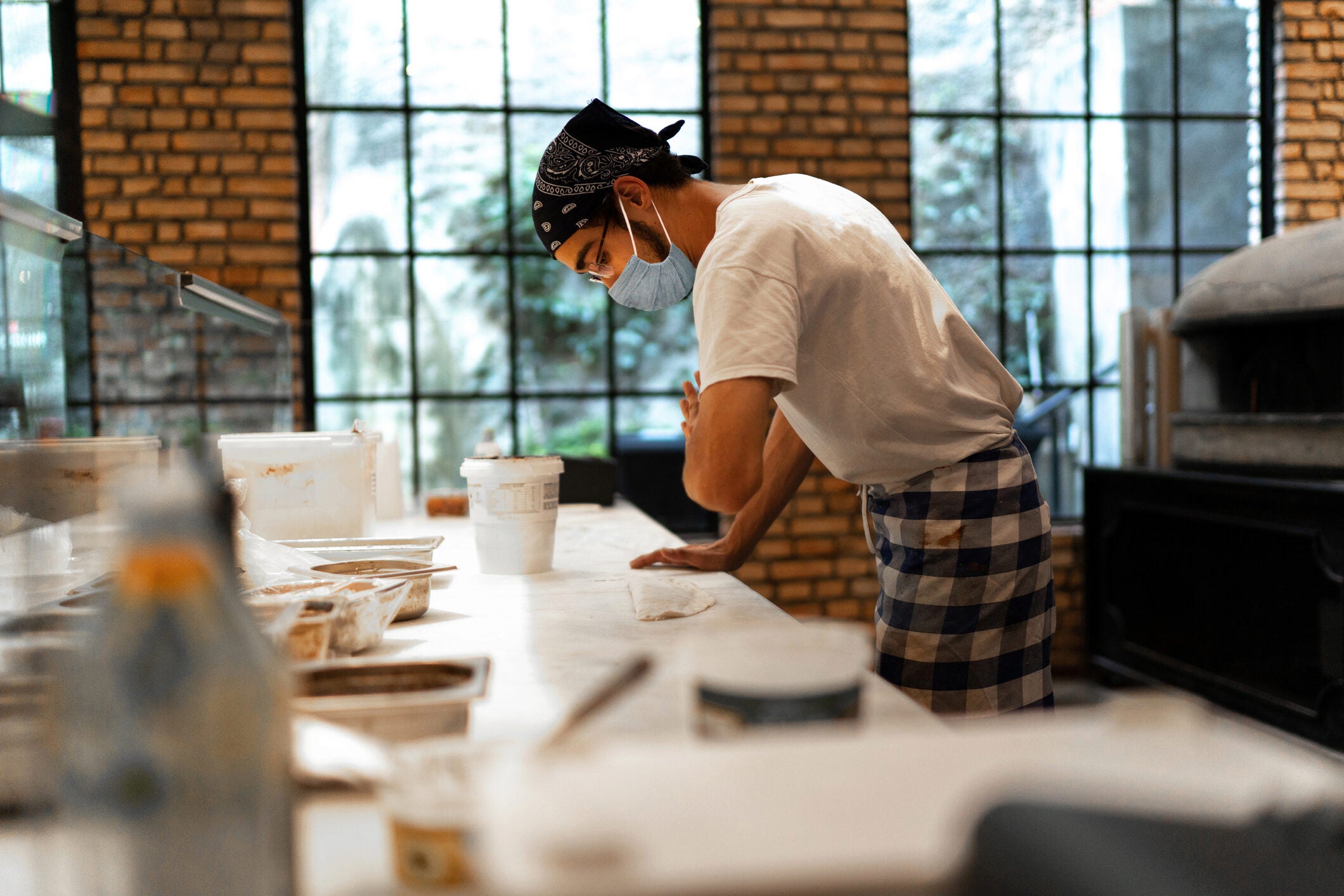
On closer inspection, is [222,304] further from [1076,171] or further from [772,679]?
[1076,171]

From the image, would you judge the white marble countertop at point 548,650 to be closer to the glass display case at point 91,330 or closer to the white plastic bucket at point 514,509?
the white plastic bucket at point 514,509

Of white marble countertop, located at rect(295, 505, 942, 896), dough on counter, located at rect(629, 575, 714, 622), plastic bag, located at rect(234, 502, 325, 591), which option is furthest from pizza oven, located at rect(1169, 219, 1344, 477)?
plastic bag, located at rect(234, 502, 325, 591)

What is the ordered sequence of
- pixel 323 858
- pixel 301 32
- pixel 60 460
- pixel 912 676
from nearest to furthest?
pixel 323 858
pixel 60 460
pixel 912 676
pixel 301 32

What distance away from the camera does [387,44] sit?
11.4 ft

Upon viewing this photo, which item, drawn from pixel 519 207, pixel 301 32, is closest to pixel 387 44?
pixel 301 32

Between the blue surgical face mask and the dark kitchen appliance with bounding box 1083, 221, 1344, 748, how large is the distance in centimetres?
203

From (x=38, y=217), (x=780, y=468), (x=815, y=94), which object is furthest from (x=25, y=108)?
(x=815, y=94)

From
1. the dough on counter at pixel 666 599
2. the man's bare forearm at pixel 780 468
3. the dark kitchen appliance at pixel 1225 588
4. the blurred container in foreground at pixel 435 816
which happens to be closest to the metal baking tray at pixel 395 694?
the blurred container in foreground at pixel 435 816

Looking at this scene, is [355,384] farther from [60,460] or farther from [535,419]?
[60,460]

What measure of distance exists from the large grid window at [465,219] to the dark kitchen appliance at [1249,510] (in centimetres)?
190

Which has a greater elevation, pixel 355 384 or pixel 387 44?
pixel 387 44

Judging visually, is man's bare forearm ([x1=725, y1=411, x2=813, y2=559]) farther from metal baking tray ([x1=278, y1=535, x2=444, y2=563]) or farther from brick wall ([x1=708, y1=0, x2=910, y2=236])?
brick wall ([x1=708, y1=0, x2=910, y2=236])

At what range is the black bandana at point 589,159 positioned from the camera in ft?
5.08

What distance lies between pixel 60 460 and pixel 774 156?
2964mm
